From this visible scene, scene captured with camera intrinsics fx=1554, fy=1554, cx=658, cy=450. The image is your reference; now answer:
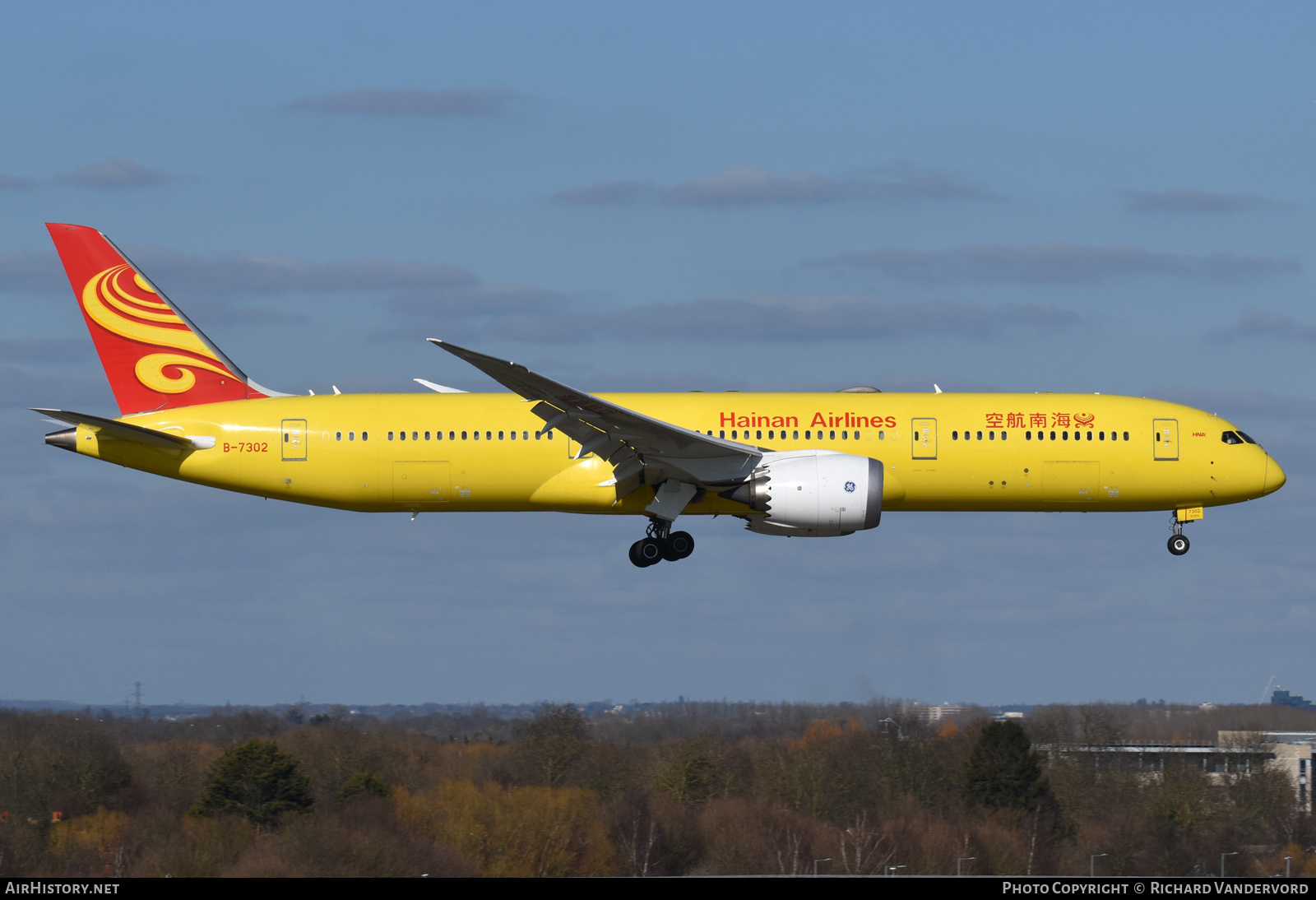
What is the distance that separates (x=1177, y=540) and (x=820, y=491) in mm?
9763

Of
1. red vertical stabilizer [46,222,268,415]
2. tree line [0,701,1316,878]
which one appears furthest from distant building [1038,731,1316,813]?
red vertical stabilizer [46,222,268,415]

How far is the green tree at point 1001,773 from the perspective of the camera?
5384 centimetres

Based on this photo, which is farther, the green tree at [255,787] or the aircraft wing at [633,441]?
the green tree at [255,787]

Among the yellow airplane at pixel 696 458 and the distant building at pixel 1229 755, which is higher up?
the yellow airplane at pixel 696 458

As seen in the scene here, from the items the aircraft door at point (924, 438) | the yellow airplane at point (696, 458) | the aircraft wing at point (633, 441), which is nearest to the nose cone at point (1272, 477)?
the yellow airplane at point (696, 458)

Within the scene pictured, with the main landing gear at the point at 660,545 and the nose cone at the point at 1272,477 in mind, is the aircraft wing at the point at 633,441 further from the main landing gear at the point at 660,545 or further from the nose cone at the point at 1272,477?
the nose cone at the point at 1272,477

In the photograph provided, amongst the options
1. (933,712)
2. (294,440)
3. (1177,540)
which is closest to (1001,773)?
(933,712)

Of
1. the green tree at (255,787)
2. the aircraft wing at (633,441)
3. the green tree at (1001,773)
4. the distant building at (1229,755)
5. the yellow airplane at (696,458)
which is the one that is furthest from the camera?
the distant building at (1229,755)

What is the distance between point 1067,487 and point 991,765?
20581 mm

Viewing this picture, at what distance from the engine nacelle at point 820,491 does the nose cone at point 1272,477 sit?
9959 millimetres

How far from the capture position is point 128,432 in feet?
118

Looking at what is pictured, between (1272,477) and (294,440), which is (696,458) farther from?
(1272,477)

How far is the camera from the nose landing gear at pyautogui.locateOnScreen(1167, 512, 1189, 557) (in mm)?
37375
